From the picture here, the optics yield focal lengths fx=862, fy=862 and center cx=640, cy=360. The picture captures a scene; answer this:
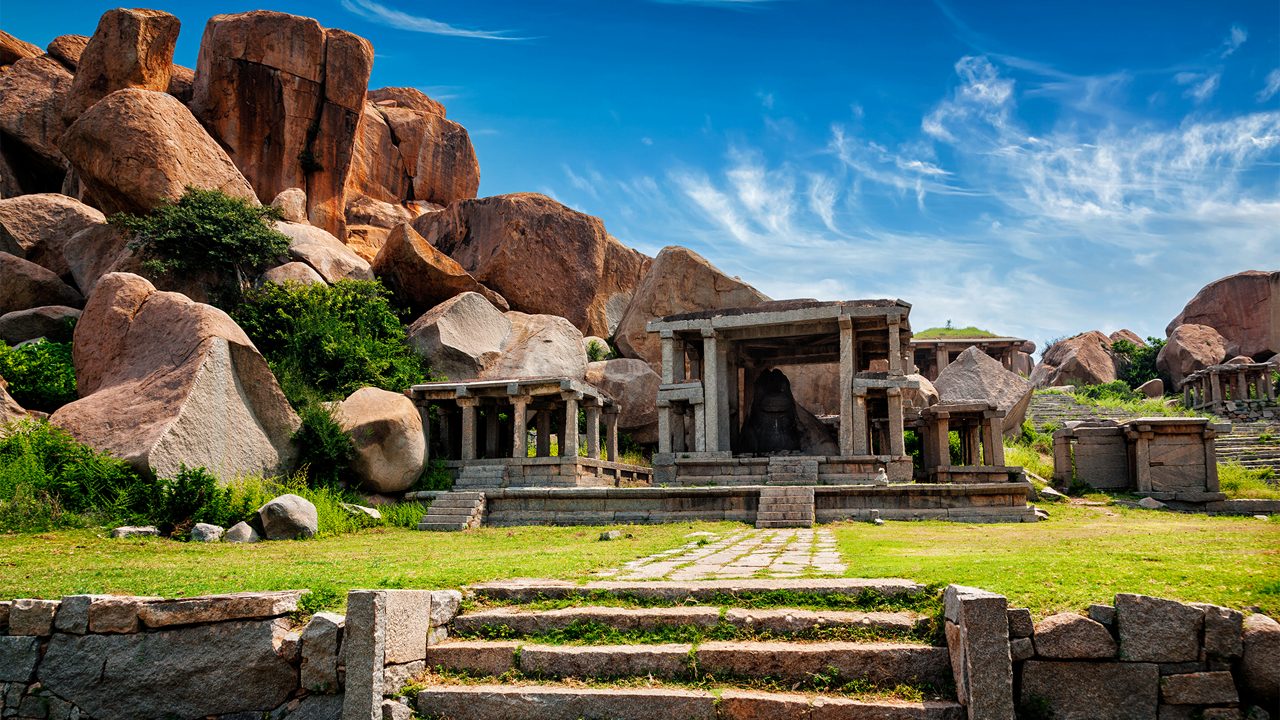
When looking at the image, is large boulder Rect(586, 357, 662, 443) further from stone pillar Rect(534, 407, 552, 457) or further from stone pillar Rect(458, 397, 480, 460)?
stone pillar Rect(458, 397, 480, 460)

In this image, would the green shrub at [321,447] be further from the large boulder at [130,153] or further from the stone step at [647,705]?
the stone step at [647,705]

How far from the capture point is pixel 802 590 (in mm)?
6965

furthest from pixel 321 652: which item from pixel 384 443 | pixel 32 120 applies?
pixel 32 120

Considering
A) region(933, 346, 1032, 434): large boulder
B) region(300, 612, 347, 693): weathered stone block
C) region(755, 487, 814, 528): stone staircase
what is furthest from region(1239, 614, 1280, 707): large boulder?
region(933, 346, 1032, 434): large boulder

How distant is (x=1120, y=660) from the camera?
5.82m

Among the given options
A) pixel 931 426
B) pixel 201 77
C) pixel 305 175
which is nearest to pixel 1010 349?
pixel 931 426

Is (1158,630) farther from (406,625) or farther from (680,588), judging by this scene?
(406,625)

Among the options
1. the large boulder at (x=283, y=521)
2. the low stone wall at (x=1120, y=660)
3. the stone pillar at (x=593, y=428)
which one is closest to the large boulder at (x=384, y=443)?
the large boulder at (x=283, y=521)

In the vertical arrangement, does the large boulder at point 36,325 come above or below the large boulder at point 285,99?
below

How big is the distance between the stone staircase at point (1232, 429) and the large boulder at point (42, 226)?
35.6 meters

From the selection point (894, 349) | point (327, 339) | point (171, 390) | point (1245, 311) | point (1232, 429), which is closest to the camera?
point (171, 390)

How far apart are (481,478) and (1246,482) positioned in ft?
65.4

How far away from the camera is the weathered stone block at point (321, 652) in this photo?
651 cm

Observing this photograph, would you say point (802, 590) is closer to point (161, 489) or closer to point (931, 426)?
point (161, 489)
